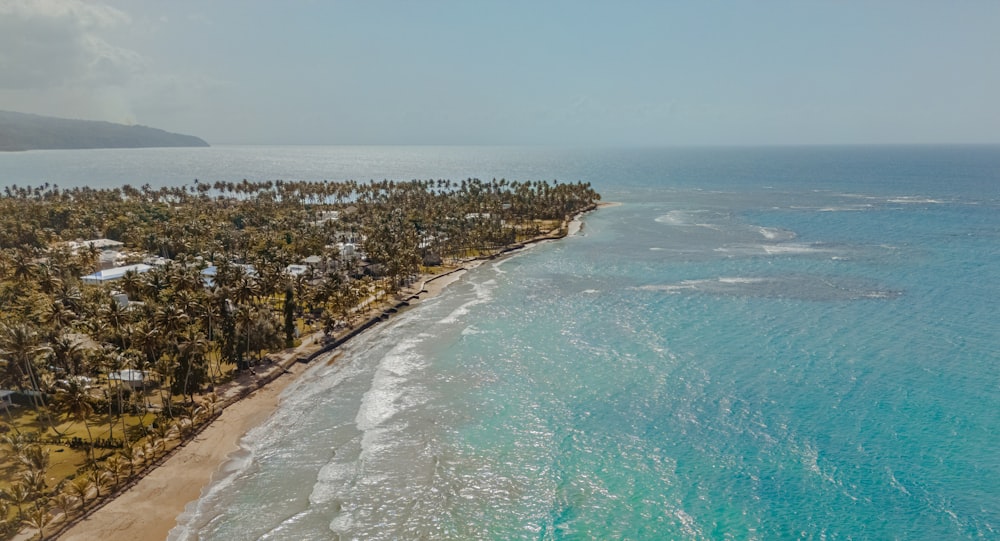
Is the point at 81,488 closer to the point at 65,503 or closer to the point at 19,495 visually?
the point at 65,503

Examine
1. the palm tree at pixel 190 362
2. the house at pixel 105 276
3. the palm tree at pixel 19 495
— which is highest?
the house at pixel 105 276

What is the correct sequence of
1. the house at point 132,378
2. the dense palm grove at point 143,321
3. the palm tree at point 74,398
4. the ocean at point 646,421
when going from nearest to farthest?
the ocean at point 646,421, the palm tree at point 74,398, the dense palm grove at point 143,321, the house at point 132,378

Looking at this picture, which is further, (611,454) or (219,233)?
(219,233)

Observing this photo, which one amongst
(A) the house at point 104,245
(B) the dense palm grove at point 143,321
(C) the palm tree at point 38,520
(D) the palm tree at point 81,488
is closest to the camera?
(C) the palm tree at point 38,520

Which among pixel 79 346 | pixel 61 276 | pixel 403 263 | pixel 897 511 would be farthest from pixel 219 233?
pixel 897 511

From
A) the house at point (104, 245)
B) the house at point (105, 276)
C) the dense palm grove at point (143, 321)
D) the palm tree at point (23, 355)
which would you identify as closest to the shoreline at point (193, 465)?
the dense palm grove at point (143, 321)

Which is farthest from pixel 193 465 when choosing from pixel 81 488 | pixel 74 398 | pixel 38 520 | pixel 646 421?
pixel 646 421

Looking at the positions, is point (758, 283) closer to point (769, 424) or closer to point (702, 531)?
point (769, 424)

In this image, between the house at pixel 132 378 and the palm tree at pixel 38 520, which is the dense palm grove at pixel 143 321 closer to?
the palm tree at pixel 38 520
